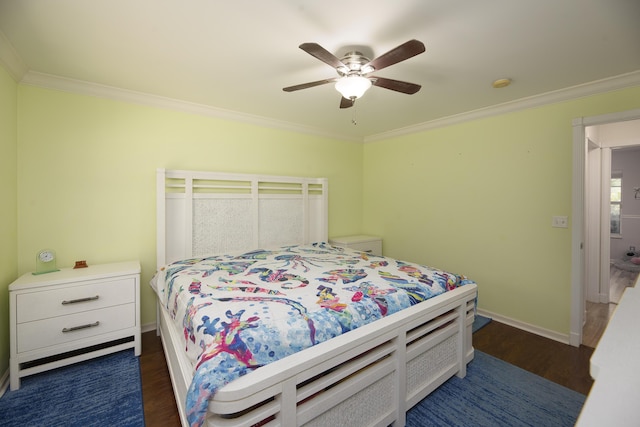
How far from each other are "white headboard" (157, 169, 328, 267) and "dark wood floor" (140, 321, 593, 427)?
0.93m

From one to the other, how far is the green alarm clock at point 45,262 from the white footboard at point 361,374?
4.31 ft

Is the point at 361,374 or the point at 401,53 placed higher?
the point at 401,53

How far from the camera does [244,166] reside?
11.4 ft

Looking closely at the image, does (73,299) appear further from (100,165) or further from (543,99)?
(543,99)

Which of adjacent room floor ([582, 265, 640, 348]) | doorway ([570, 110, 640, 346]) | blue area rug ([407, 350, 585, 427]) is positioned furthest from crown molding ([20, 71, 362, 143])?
adjacent room floor ([582, 265, 640, 348])

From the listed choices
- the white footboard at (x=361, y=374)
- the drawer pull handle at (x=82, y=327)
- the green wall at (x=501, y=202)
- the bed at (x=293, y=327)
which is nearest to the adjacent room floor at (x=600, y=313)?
the green wall at (x=501, y=202)

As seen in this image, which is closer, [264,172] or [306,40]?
[306,40]

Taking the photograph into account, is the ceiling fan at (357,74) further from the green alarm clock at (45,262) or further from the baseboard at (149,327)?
the baseboard at (149,327)

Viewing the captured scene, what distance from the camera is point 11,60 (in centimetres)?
206

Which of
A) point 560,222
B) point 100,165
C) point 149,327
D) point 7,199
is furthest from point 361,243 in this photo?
point 7,199

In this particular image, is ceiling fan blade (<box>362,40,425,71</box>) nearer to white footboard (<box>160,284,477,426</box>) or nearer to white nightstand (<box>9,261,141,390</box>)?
white footboard (<box>160,284,477,426</box>)

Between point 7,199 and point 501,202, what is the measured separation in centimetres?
446

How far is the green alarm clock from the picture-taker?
2.29 m

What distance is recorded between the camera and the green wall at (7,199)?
6.80ft
